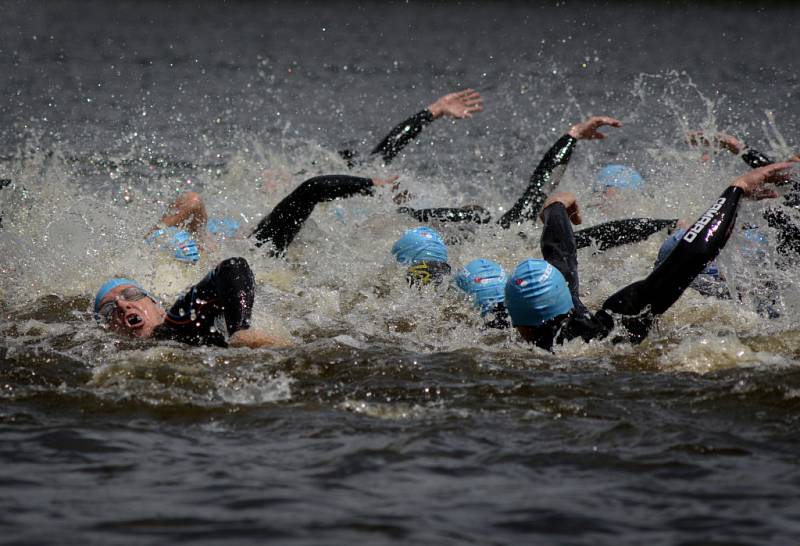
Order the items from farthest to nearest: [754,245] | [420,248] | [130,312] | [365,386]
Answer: [420,248], [754,245], [130,312], [365,386]

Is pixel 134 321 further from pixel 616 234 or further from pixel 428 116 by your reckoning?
pixel 428 116

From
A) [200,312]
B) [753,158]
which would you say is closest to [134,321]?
[200,312]

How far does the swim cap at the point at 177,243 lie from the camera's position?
10438 mm

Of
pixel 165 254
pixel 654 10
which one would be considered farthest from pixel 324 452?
pixel 654 10

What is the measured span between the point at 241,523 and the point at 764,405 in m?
3.18

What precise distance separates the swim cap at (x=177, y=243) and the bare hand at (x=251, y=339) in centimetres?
307

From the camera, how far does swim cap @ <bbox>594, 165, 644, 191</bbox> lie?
502 inches

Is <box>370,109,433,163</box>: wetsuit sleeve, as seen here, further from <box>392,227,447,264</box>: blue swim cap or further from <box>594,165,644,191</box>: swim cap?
<box>594,165,644,191</box>: swim cap

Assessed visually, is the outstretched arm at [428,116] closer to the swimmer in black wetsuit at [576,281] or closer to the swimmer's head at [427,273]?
the swimmer's head at [427,273]

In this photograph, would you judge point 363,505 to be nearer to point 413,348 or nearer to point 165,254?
point 413,348

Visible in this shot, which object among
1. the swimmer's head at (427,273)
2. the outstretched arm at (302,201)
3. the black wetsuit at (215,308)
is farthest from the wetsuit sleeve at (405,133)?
the black wetsuit at (215,308)

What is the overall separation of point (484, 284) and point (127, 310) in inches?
114

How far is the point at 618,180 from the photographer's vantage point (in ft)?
42.0

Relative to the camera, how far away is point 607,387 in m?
6.84
